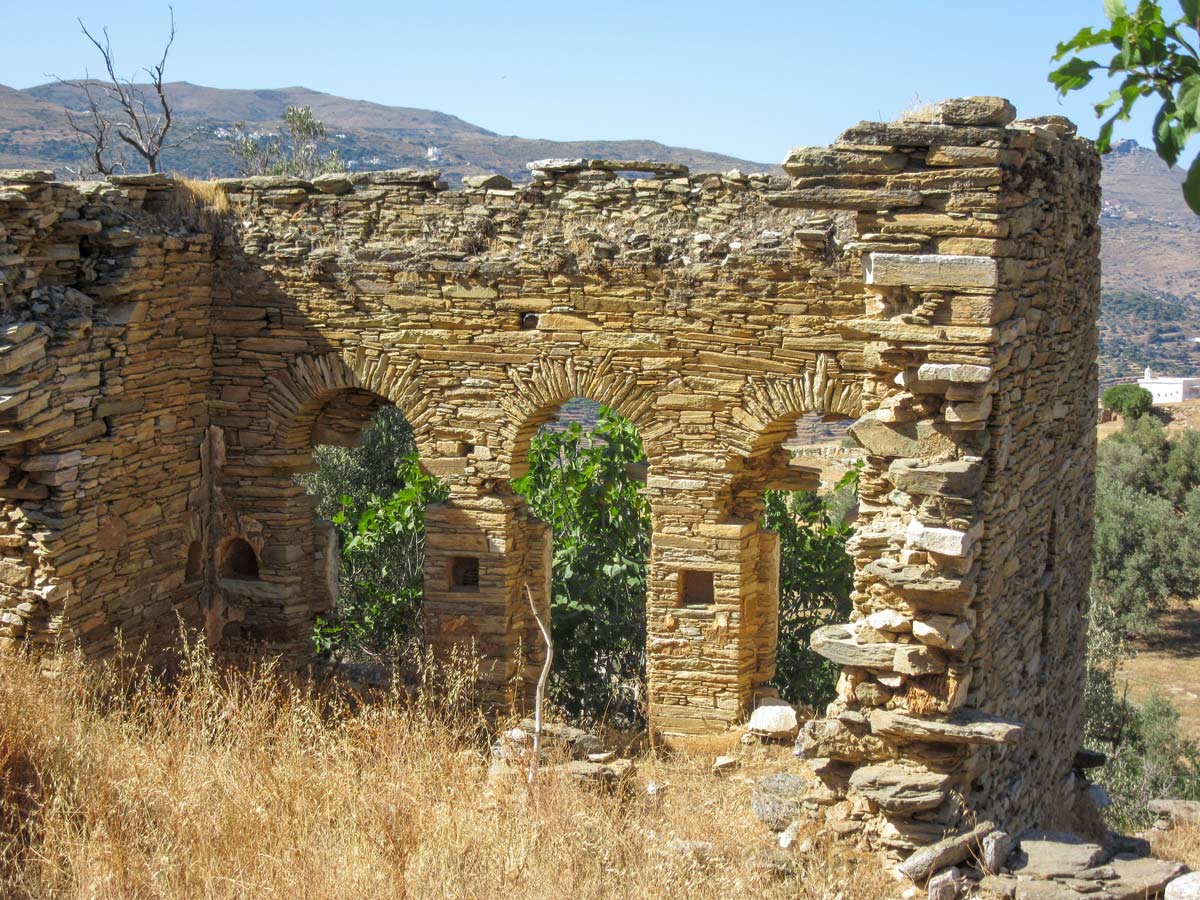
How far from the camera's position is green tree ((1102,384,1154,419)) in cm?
3712

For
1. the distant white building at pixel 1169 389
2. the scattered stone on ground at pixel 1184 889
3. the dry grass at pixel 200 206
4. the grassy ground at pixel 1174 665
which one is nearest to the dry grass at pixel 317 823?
the scattered stone on ground at pixel 1184 889

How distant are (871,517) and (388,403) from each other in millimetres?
5597

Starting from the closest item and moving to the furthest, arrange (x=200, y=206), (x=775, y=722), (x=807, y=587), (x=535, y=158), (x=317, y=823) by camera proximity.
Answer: (x=317, y=823), (x=775, y=722), (x=200, y=206), (x=807, y=587), (x=535, y=158)

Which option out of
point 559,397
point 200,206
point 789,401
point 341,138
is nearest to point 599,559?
point 559,397

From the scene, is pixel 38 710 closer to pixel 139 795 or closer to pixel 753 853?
pixel 139 795

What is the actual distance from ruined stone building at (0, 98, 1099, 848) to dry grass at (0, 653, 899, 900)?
138cm

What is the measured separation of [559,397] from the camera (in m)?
11.0

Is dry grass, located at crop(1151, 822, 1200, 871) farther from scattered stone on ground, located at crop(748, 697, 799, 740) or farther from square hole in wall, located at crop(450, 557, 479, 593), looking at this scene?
square hole in wall, located at crop(450, 557, 479, 593)

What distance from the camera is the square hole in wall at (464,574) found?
37.0 feet

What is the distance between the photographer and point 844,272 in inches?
387

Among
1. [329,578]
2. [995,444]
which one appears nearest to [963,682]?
[995,444]

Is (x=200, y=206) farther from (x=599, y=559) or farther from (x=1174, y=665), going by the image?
(x=1174, y=665)

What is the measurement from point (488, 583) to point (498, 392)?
165cm

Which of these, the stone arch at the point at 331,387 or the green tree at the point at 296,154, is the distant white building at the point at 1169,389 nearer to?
the green tree at the point at 296,154
